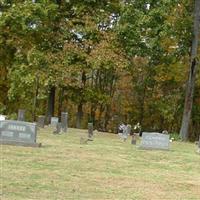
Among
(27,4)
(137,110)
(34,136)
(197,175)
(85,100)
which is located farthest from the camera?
(137,110)

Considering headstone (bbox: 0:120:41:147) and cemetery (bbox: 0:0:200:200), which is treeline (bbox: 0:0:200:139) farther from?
headstone (bbox: 0:120:41:147)

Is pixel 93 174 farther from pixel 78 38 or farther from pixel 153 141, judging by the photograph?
pixel 78 38

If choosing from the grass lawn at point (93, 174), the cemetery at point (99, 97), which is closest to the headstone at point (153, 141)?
the cemetery at point (99, 97)

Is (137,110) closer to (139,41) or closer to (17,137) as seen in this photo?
(139,41)

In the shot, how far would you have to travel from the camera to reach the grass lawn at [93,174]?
10375 millimetres

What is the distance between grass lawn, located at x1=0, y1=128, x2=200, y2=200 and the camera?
10375 millimetres

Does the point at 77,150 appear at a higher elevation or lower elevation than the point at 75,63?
lower

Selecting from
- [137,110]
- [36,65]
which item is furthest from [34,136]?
[137,110]

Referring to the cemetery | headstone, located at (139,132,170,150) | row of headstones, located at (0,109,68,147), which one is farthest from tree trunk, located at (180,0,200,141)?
row of headstones, located at (0,109,68,147)

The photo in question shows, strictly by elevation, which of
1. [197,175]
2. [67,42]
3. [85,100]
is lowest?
[197,175]

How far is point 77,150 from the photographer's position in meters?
17.0

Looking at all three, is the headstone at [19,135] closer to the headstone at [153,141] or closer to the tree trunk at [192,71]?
the headstone at [153,141]

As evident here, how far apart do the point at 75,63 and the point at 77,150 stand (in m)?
15.7

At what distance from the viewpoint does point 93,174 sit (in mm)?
12594
